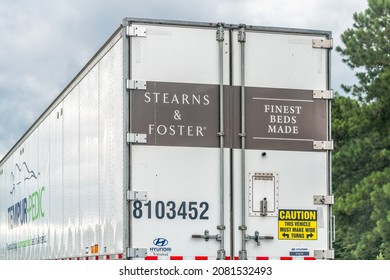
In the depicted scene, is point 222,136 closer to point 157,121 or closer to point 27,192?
point 157,121

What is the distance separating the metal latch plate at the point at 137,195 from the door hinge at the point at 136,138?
2.04 ft

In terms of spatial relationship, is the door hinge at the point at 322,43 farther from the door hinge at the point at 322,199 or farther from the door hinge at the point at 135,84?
the door hinge at the point at 135,84

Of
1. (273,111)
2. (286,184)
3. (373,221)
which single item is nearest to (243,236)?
(286,184)

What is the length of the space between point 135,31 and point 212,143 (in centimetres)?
171

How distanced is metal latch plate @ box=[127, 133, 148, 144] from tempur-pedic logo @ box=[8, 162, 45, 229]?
634 centimetres

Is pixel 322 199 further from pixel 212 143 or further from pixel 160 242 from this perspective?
pixel 160 242

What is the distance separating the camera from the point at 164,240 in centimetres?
1185

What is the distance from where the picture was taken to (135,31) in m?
12.0

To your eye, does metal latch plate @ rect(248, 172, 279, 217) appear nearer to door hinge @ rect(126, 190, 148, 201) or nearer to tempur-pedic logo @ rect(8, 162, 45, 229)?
door hinge @ rect(126, 190, 148, 201)

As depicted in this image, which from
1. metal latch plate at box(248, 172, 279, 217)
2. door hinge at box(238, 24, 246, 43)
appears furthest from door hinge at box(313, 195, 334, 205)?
door hinge at box(238, 24, 246, 43)

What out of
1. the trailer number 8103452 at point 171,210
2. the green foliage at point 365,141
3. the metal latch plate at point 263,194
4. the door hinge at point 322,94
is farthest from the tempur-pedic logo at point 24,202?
the green foliage at point 365,141

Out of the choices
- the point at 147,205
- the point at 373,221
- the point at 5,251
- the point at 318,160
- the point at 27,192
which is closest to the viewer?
Result: the point at 147,205

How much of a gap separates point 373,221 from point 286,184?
2116 centimetres

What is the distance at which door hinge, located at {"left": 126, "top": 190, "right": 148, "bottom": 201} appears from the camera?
11.7 meters
